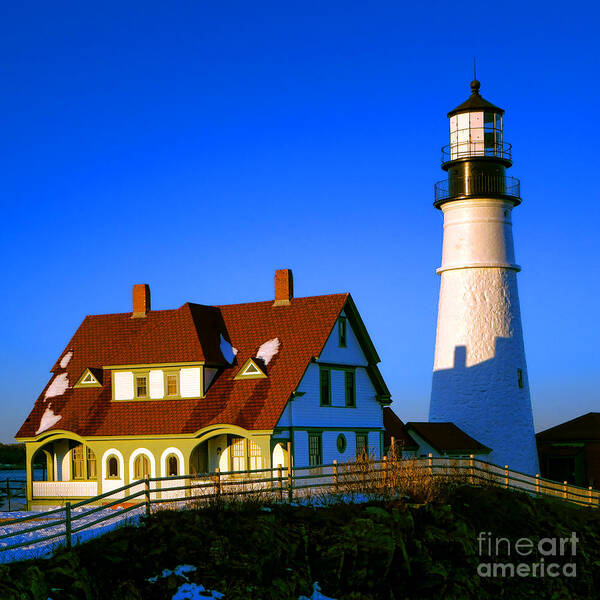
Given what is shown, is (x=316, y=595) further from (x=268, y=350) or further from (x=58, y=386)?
(x=58, y=386)

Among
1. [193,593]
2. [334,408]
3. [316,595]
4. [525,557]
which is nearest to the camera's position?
[193,593]

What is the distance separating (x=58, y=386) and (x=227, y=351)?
7112 millimetres

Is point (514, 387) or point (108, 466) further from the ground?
point (514, 387)

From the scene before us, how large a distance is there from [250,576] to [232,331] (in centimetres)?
1787

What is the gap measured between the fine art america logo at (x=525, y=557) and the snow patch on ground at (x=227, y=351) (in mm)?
13363

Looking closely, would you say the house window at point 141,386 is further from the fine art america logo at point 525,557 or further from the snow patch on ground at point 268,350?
the fine art america logo at point 525,557

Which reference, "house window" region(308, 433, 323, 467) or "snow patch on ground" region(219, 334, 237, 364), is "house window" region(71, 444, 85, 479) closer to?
"snow patch on ground" region(219, 334, 237, 364)

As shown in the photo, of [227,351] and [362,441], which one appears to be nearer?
[362,441]

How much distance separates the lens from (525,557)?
24.9 meters

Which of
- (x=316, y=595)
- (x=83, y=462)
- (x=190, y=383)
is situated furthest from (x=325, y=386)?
(x=316, y=595)

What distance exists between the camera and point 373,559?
70.2ft

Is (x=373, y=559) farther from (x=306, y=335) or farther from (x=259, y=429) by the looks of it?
(x=306, y=335)

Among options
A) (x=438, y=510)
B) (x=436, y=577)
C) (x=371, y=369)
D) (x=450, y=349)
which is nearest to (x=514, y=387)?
(x=450, y=349)

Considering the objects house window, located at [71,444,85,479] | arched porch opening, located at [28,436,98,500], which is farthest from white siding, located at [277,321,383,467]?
house window, located at [71,444,85,479]
